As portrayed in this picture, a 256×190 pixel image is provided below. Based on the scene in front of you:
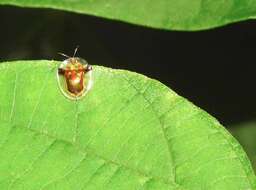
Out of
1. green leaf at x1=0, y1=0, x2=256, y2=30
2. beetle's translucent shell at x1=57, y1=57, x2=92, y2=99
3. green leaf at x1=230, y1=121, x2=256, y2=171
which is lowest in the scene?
green leaf at x1=230, y1=121, x2=256, y2=171

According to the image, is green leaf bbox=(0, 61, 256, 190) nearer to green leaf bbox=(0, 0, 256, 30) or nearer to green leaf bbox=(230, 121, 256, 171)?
green leaf bbox=(0, 0, 256, 30)

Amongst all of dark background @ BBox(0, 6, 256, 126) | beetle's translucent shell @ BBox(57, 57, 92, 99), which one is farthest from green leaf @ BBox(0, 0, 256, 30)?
dark background @ BBox(0, 6, 256, 126)

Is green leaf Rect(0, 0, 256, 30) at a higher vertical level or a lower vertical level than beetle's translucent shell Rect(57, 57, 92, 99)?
higher

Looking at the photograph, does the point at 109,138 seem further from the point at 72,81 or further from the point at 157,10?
the point at 157,10

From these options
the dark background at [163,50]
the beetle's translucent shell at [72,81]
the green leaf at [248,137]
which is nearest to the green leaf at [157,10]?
the beetle's translucent shell at [72,81]

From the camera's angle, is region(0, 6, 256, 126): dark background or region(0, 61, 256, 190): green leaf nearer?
region(0, 61, 256, 190): green leaf
